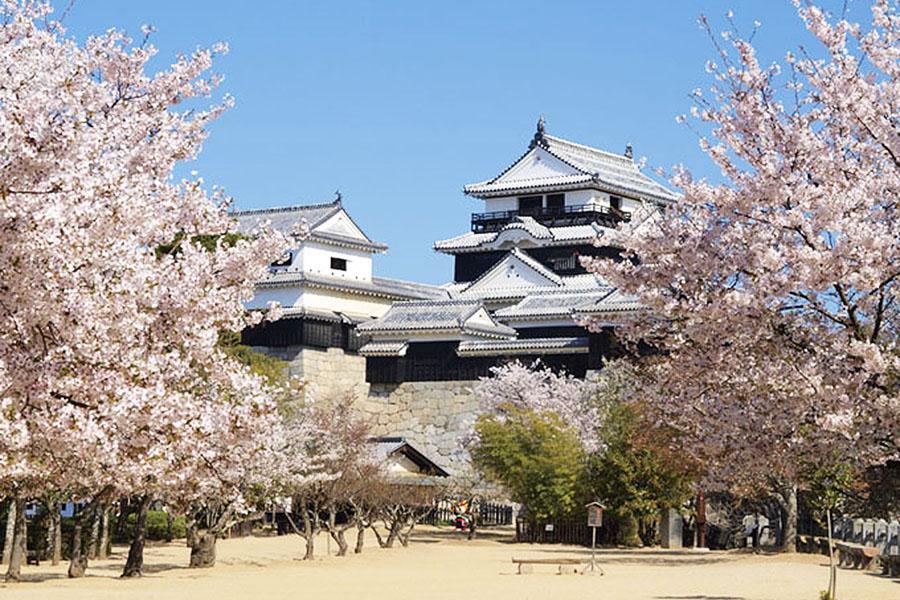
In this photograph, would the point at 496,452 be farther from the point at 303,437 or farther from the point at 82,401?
the point at 82,401

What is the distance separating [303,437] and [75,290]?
2424 centimetres

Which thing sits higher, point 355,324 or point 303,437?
point 355,324

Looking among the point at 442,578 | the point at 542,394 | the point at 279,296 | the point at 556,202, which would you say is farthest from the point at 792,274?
the point at 556,202

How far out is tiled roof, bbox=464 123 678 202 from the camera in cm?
5791

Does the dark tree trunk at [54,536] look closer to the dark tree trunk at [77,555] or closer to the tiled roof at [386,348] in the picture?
the dark tree trunk at [77,555]

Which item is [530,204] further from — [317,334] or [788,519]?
[788,519]

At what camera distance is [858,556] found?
2811cm

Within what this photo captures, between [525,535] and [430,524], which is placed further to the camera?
[430,524]

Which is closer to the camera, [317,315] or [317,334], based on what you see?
[317,315]

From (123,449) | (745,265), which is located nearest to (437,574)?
(745,265)

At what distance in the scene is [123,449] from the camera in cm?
926

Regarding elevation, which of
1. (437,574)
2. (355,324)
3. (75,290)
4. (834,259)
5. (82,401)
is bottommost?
(437,574)

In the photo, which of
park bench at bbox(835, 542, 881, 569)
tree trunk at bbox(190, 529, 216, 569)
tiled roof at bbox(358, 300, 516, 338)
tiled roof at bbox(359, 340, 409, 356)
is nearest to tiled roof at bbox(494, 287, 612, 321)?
tiled roof at bbox(358, 300, 516, 338)

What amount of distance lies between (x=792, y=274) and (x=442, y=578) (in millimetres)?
15167
